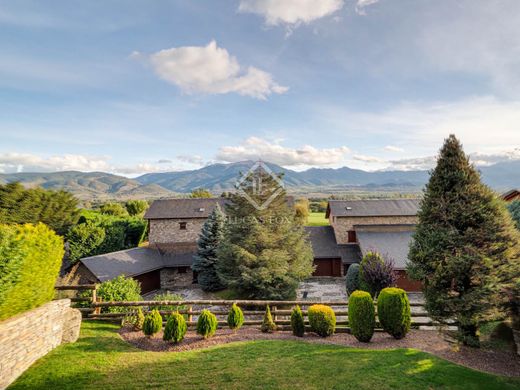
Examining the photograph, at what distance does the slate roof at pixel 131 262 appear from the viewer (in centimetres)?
1867

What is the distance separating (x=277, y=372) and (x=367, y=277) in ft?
33.9

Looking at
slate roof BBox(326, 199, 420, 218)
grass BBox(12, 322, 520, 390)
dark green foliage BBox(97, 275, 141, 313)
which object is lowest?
grass BBox(12, 322, 520, 390)

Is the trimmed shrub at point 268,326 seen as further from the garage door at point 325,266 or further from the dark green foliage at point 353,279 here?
the garage door at point 325,266

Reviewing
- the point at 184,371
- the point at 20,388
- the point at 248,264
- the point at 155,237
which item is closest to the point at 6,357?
the point at 20,388

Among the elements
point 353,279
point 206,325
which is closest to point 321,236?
point 353,279

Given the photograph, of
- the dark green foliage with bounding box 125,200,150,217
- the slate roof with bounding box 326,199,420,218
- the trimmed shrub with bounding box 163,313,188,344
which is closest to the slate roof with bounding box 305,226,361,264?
the slate roof with bounding box 326,199,420,218

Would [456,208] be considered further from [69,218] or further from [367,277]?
[69,218]

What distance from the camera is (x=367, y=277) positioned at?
16031mm

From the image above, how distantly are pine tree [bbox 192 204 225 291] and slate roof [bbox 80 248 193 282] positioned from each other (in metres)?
2.32

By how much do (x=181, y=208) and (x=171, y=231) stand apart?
2415 mm

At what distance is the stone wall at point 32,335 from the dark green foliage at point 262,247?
952 cm

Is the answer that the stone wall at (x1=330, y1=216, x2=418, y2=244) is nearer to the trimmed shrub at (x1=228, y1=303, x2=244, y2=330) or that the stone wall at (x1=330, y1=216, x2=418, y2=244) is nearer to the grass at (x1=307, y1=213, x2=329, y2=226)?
the grass at (x1=307, y1=213, x2=329, y2=226)

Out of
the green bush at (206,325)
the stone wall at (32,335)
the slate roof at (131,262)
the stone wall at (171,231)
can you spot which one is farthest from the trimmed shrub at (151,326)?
the stone wall at (171,231)

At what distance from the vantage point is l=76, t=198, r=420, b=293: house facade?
23.3 meters
